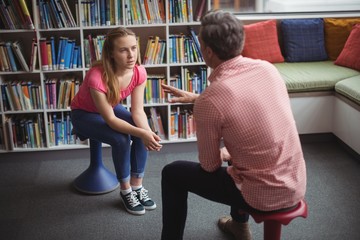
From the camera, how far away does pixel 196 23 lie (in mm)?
3504

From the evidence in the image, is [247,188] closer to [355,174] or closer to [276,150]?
[276,150]

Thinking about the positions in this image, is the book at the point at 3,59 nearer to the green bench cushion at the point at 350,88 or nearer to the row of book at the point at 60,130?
the row of book at the point at 60,130

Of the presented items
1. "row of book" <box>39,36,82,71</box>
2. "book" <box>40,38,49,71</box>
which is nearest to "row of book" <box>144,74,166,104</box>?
"row of book" <box>39,36,82,71</box>

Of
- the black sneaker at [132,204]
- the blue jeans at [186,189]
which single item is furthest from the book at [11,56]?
the blue jeans at [186,189]

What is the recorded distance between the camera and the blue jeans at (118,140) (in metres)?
2.73

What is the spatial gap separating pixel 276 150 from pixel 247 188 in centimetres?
19

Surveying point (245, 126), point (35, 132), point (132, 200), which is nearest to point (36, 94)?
point (35, 132)

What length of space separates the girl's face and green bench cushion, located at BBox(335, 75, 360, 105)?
5.34 feet

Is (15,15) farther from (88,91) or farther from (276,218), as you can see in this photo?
(276,218)

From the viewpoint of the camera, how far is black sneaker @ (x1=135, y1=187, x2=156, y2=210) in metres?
2.88

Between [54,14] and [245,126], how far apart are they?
204 cm

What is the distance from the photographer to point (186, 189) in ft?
6.94

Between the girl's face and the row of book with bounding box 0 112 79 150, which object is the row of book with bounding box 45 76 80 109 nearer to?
the row of book with bounding box 0 112 79 150

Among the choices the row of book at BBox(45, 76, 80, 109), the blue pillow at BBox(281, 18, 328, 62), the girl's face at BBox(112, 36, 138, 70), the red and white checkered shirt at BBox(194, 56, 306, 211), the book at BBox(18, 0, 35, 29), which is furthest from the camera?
the blue pillow at BBox(281, 18, 328, 62)
